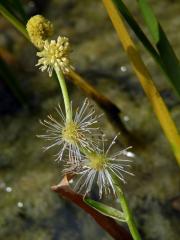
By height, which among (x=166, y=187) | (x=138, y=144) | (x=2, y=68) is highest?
(x=2, y=68)

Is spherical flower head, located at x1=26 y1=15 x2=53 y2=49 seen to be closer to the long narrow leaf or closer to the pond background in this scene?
the long narrow leaf

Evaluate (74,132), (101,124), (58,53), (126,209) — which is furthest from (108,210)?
(101,124)

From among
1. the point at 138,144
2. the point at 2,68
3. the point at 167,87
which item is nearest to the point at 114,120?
the point at 138,144

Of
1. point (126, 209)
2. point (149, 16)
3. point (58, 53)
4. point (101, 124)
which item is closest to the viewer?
Answer: point (58, 53)

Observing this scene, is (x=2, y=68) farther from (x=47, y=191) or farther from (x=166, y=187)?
(x=166, y=187)

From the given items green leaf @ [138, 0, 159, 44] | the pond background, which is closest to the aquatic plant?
green leaf @ [138, 0, 159, 44]

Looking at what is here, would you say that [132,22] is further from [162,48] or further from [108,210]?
[108,210]

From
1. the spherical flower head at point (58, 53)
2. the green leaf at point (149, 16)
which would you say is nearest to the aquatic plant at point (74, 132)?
the spherical flower head at point (58, 53)

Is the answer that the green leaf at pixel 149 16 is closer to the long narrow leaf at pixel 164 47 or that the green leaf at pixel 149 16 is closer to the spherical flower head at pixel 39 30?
the long narrow leaf at pixel 164 47

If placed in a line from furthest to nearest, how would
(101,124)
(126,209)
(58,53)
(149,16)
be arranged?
(101,124) → (149,16) → (126,209) → (58,53)
